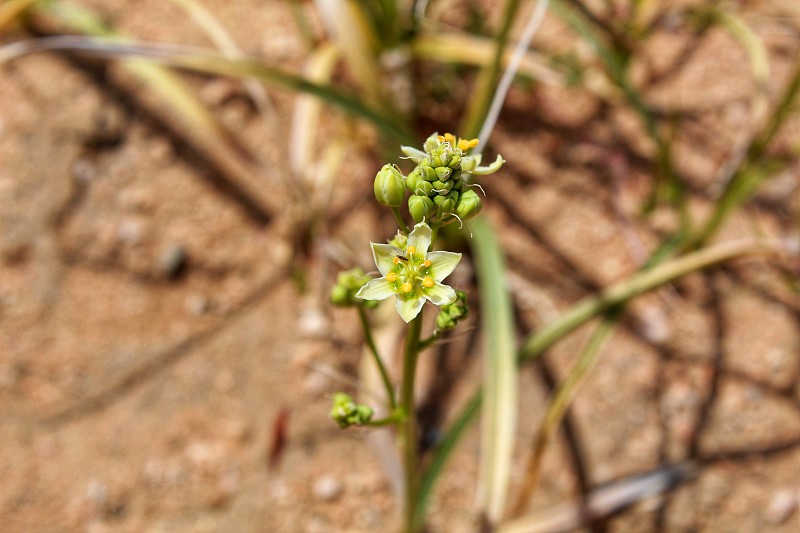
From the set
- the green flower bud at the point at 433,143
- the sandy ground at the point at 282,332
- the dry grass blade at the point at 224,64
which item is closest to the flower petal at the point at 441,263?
the green flower bud at the point at 433,143

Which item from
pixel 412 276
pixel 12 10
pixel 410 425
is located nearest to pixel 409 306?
pixel 412 276

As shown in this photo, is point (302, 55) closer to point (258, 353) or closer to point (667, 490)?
point (258, 353)

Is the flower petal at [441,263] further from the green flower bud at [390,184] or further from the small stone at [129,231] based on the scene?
the small stone at [129,231]

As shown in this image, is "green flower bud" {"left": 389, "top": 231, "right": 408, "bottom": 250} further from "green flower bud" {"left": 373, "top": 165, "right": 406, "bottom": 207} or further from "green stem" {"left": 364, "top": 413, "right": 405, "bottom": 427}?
"green stem" {"left": 364, "top": 413, "right": 405, "bottom": 427}

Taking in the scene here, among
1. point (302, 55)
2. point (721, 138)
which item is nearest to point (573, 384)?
point (721, 138)

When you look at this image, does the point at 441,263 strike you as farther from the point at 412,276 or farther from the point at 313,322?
the point at 313,322
